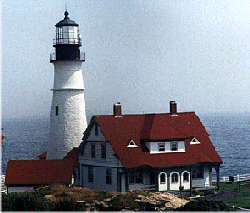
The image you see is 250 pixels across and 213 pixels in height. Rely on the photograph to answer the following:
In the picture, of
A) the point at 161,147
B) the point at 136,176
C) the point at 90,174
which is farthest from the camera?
the point at 90,174

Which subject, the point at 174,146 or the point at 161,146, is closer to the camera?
the point at 161,146

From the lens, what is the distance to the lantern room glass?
38562mm

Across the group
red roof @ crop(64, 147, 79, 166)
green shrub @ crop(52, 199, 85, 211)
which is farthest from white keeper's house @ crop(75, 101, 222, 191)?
green shrub @ crop(52, 199, 85, 211)

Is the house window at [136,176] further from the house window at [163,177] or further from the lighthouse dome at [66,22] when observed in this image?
the lighthouse dome at [66,22]

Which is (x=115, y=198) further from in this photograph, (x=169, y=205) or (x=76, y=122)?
(x=76, y=122)

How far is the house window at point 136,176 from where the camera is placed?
Answer: 32.8 meters

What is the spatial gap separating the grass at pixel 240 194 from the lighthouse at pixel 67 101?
870 centimetres

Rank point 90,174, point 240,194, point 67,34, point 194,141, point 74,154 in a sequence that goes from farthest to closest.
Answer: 1. point 67,34
2. point 74,154
3. point 194,141
4. point 90,174
5. point 240,194

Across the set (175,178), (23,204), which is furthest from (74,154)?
(23,204)

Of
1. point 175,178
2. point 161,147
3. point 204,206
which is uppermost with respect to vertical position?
point 161,147

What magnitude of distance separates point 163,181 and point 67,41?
34.5 ft

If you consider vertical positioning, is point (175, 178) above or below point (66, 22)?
below

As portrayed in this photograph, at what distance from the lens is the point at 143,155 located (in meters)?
33.3

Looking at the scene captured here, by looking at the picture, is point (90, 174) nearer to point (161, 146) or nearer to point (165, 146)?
point (161, 146)
